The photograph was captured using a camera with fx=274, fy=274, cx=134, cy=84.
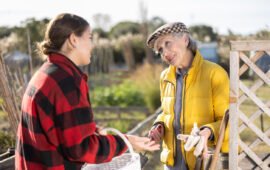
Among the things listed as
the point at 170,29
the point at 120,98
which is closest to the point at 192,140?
the point at 170,29

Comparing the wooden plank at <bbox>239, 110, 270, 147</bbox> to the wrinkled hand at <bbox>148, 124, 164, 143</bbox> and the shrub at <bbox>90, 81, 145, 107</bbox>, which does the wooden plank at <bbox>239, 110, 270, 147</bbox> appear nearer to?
the wrinkled hand at <bbox>148, 124, 164, 143</bbox>

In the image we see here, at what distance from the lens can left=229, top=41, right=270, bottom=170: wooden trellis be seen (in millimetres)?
1514

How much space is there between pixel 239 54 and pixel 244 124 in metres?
0.43

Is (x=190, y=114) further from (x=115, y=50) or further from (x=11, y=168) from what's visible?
(x=115, y=50)

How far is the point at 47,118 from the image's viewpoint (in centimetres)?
117

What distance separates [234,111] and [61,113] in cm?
97

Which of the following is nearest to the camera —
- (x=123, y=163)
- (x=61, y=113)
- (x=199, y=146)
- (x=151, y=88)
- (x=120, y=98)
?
(x=61, y=113)

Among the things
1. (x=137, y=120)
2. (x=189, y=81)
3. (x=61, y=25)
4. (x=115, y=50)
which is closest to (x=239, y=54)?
(x=189, y=81)

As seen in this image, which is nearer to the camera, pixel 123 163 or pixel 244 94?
pixel 123 163

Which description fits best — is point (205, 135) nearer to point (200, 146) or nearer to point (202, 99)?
point (200, 146)

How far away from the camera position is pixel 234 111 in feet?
5.16

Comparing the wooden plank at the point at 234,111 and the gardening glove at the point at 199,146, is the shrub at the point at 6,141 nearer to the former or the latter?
the gardening glove at the point at 199,146

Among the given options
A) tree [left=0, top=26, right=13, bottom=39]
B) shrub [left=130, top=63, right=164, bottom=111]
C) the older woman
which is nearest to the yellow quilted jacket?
the older woman

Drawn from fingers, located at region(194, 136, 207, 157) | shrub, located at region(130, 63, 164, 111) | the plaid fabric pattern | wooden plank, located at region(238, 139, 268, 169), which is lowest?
shrub, located at region(130, 63, 164, 111)
